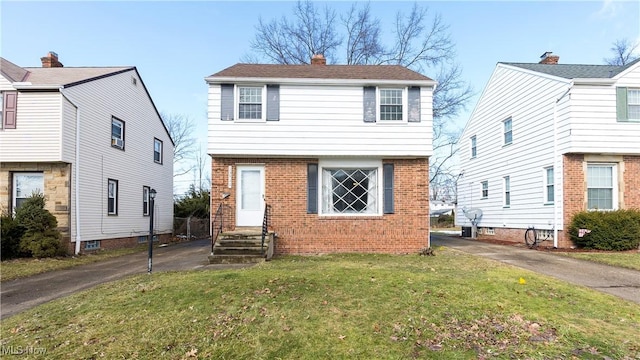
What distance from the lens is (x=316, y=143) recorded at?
1153 centimetres

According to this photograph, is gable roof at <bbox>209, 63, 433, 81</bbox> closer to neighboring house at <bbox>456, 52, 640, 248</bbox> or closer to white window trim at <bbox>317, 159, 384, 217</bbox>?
white window trim at <bbox>317, 159, 384, 217</bbox>

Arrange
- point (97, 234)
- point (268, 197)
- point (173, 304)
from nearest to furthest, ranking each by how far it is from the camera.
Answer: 1. point (173, 304)
2. point (268, 197)
3. point (97, 234)

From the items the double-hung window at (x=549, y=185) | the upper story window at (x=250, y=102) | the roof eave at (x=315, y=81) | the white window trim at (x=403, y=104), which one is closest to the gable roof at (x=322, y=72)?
the roof eave at (x=315, y=81)

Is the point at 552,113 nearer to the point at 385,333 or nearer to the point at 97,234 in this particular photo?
the point at 385,333

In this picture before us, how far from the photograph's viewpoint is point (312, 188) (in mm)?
11578

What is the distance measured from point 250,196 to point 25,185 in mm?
8089

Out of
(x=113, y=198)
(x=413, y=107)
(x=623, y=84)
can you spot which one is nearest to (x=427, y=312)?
(x=413, y=107)

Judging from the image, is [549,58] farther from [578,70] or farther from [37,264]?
[37,264]

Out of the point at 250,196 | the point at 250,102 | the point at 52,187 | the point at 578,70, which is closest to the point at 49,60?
the point at 52,187

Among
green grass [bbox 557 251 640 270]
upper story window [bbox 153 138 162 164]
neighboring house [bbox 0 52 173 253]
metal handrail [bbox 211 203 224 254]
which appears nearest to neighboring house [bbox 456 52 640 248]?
green grass [bbox 557 251 640 270]

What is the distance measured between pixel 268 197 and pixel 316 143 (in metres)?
2.25

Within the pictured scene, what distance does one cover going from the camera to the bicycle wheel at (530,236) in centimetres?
1414

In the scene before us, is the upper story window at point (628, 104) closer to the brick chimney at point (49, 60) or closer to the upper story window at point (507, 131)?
the upper story window at point (507, 131)

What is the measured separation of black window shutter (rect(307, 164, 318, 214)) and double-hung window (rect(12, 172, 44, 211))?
9250 millimetres
